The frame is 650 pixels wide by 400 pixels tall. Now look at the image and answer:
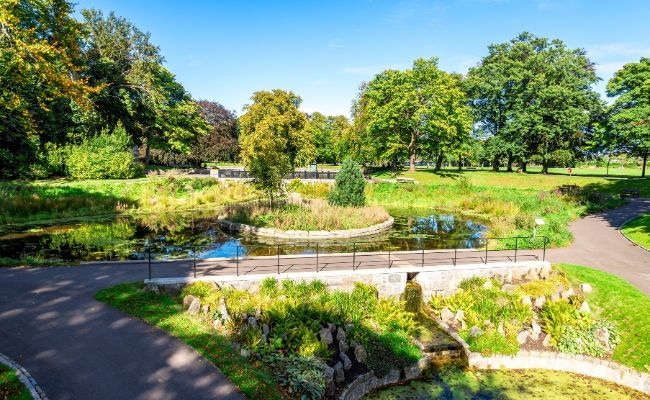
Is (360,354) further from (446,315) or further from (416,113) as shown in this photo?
(416,113)

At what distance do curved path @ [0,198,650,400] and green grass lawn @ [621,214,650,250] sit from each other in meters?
7.28

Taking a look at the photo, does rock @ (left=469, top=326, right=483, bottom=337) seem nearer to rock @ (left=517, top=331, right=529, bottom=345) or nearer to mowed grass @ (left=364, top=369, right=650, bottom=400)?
rock @ (left=517, top=331, right=529, bottom=345)

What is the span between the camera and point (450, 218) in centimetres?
3334

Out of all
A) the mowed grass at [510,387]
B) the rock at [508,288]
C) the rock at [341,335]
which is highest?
the rock at [508,288]

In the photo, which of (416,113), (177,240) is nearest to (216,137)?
(416,113)

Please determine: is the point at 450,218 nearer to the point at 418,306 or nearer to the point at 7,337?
the point at 418,306

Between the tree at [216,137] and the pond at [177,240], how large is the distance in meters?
41.7

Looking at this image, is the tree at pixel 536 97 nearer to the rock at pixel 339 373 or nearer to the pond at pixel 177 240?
the pond at pixel 177 240

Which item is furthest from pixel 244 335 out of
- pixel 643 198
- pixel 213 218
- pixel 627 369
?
A: pixel 643 198

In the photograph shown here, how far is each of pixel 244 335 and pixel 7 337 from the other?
6.15 meters

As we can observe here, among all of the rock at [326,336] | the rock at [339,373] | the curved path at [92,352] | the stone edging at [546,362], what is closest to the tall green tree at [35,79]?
the curved path at [92,352]

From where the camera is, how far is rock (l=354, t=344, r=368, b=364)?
11579 millimetres

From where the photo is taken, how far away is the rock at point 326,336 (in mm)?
11877

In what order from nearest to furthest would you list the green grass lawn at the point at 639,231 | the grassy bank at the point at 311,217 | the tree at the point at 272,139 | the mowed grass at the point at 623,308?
the mowed grass at the point at 623,308, the green grass lawn at the point at 639,231, the grassy bank at the point at 311,217, the tree at the point at 272,139
